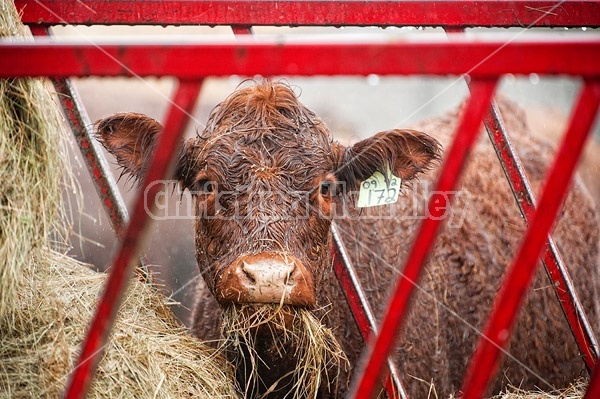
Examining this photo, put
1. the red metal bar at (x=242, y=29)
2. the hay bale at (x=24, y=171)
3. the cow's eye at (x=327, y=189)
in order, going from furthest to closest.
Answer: the red metal bar at (x=242, y=29) < the cow's eye at (x=327, y=189) < the hay bale at (x=24, y=171)

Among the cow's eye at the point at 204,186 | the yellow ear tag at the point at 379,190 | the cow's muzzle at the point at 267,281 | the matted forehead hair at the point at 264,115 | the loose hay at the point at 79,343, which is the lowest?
the loose hay at the point at 79,343

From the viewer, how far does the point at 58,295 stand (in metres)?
2.45

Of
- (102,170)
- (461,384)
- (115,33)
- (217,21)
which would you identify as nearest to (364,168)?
(217,21)

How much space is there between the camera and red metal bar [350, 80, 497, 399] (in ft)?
4.61

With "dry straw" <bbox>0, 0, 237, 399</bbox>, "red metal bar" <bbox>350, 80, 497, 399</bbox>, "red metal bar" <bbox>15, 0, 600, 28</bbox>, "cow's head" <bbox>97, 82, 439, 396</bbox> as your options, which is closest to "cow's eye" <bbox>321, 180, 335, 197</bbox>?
"cow's head" <bbox>97, 82, 439, 396</bbox>

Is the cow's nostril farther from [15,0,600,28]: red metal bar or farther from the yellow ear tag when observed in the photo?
[15,0,600,28]: red metal bar

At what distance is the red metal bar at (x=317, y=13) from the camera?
3543 millimetres

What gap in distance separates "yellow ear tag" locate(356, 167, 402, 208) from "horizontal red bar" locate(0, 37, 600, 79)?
2151 millimetres

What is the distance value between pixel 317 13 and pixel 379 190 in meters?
1.00

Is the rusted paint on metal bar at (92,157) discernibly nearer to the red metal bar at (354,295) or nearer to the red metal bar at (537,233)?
the red metal bar at (354,295)

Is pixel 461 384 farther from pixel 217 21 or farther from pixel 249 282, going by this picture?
pixel 217 21

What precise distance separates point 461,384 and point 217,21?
2.71 meters

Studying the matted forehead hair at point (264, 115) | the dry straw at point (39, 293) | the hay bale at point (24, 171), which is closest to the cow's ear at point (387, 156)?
the matted forehead hair at point (264, 115)

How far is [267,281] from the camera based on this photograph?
2.56 m
